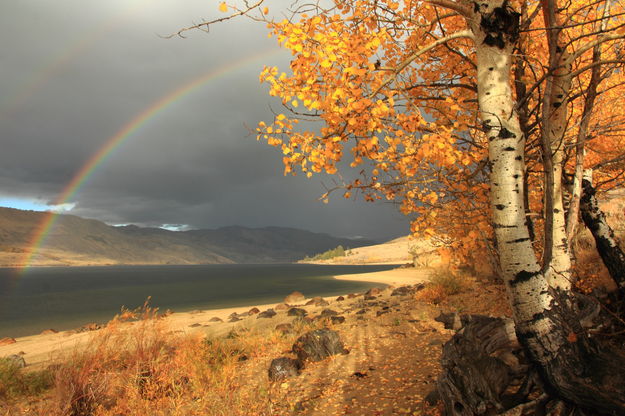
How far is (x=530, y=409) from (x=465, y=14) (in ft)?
14.2

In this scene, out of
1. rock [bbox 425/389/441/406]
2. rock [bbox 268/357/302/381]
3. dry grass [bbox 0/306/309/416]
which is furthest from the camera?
rock [bbox 268/357/302/381]

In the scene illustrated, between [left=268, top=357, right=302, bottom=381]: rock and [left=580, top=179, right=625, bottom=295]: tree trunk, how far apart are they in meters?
6.22

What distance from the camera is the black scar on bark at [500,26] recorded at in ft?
12.1

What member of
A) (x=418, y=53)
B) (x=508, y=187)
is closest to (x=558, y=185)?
(x=508, y=187)

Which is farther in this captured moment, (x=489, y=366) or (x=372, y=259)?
(x=372, y=259)

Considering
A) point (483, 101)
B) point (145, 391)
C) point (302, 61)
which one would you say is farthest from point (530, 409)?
point (145, 391)

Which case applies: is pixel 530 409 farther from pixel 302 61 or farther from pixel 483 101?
pixel 302 61

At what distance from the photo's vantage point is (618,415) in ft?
9.89

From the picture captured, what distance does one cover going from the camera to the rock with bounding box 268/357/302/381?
24.8 feet

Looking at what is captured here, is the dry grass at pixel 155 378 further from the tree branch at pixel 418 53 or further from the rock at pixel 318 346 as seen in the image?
the tree branch at pixel 418 53

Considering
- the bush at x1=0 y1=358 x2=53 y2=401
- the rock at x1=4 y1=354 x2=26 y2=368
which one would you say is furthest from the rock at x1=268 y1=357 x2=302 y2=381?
the rock at x1=4 y1=354 x2=26 y2=368

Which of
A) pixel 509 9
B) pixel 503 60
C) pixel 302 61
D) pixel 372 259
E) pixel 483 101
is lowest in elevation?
pixel 372 259

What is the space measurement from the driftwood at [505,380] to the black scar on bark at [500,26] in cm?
326

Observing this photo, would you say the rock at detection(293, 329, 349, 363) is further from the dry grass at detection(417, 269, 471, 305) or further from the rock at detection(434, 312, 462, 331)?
the dry grass at detection(417, 269, 471, 305)
